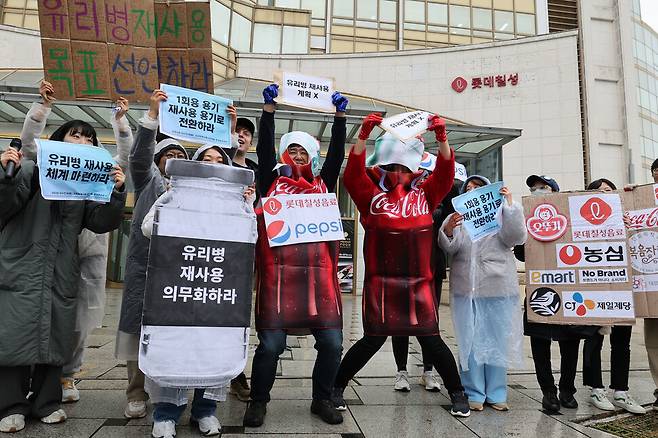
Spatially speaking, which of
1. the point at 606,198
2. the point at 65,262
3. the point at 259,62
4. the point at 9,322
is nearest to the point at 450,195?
the point at 606,198

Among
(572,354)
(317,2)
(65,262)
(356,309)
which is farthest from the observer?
(317,2)

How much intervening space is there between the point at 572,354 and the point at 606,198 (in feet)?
4.41

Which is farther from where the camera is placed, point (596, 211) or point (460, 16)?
point (460, 16)

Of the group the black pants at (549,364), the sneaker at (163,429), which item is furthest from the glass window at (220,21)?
the sneaker at (163,429)

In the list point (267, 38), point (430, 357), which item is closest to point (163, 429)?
point (430, 357)

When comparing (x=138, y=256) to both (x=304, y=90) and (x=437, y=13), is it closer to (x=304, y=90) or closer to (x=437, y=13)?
(x=304, y=90)

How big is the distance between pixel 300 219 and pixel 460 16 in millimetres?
24324

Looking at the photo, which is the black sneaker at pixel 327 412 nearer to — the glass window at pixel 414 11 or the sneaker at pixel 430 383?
the sneaker at pixel 430 383

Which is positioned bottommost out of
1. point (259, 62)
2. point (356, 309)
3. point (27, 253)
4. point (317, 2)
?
point (356, 309)

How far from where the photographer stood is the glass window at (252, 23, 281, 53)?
72.1 feet

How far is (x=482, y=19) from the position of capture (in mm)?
24125

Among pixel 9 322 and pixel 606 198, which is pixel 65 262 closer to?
pixel 9 322

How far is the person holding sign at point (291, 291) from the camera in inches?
123

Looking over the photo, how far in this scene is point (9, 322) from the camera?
2.80 metres
